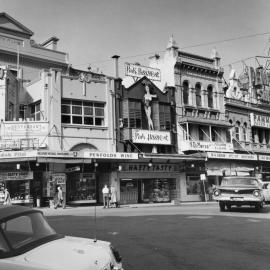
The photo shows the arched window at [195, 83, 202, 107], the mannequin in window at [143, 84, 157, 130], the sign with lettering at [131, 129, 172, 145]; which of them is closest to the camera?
the sign with lettering at [131, 129, 172, 145]

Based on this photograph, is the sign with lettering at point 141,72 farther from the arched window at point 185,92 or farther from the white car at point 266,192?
the white car at point 266,192

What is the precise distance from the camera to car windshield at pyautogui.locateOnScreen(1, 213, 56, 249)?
4.68 m

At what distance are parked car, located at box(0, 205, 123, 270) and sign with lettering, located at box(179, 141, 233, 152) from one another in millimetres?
32520

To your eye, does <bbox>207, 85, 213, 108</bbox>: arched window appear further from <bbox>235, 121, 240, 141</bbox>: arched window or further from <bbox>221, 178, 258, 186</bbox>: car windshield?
<bbox>221, 178, 258, 186</bbox>: car windshield

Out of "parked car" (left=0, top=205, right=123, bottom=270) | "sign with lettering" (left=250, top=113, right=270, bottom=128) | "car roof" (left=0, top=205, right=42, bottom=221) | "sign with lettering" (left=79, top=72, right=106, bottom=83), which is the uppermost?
"sign with lettering" (left=79, top=72, right=106, bottom=83)

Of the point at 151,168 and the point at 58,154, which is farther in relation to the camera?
the point at 151,168

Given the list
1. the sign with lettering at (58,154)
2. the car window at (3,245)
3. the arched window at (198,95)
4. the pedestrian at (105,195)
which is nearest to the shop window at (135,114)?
the sign with lettering at (58,154)

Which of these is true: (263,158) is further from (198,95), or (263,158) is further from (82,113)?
(82,113)

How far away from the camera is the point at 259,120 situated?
46.3m

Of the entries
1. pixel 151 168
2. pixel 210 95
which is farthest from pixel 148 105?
pixel 210 95

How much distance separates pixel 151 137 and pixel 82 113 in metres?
6.26

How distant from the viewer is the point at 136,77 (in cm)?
3712

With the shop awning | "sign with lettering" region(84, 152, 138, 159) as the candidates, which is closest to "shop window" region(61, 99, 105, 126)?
"sign with lettering" region(84, 152, 138, 159)

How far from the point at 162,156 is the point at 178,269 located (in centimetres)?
2659
